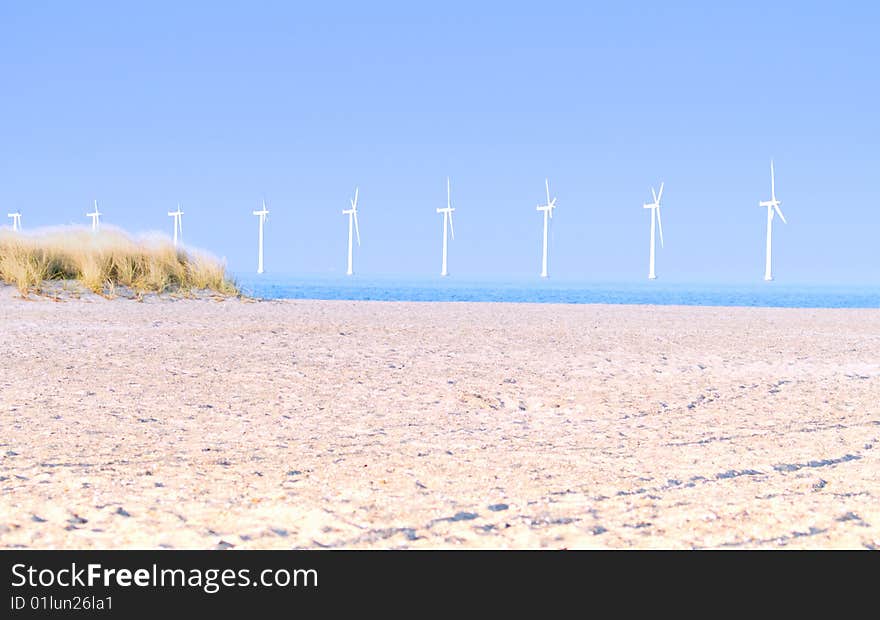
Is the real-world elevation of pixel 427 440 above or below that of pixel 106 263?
→ below

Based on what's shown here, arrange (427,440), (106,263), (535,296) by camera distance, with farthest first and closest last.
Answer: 1. (535,296)
2. (106,263)
3. (427,440)

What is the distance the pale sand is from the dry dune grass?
548 cm

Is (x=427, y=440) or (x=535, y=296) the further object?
(x=535, y=296)

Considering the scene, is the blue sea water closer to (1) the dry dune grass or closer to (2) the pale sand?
(1) the dry dune grass

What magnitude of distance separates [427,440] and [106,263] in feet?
49.4

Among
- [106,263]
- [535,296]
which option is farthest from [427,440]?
[535,296]

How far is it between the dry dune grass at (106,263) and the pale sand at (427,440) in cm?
548

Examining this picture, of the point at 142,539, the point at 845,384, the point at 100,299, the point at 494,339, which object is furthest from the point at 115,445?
the point at 100,299

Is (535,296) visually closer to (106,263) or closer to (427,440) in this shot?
(106,263)

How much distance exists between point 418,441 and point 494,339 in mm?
7261

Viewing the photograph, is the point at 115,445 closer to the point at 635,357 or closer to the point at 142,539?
the point at 142,539

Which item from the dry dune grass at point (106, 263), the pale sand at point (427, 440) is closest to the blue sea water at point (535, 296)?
the dry dune grass at point (106, 263)

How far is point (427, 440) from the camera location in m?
6.75

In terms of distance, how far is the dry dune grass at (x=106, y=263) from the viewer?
63.1 ft
